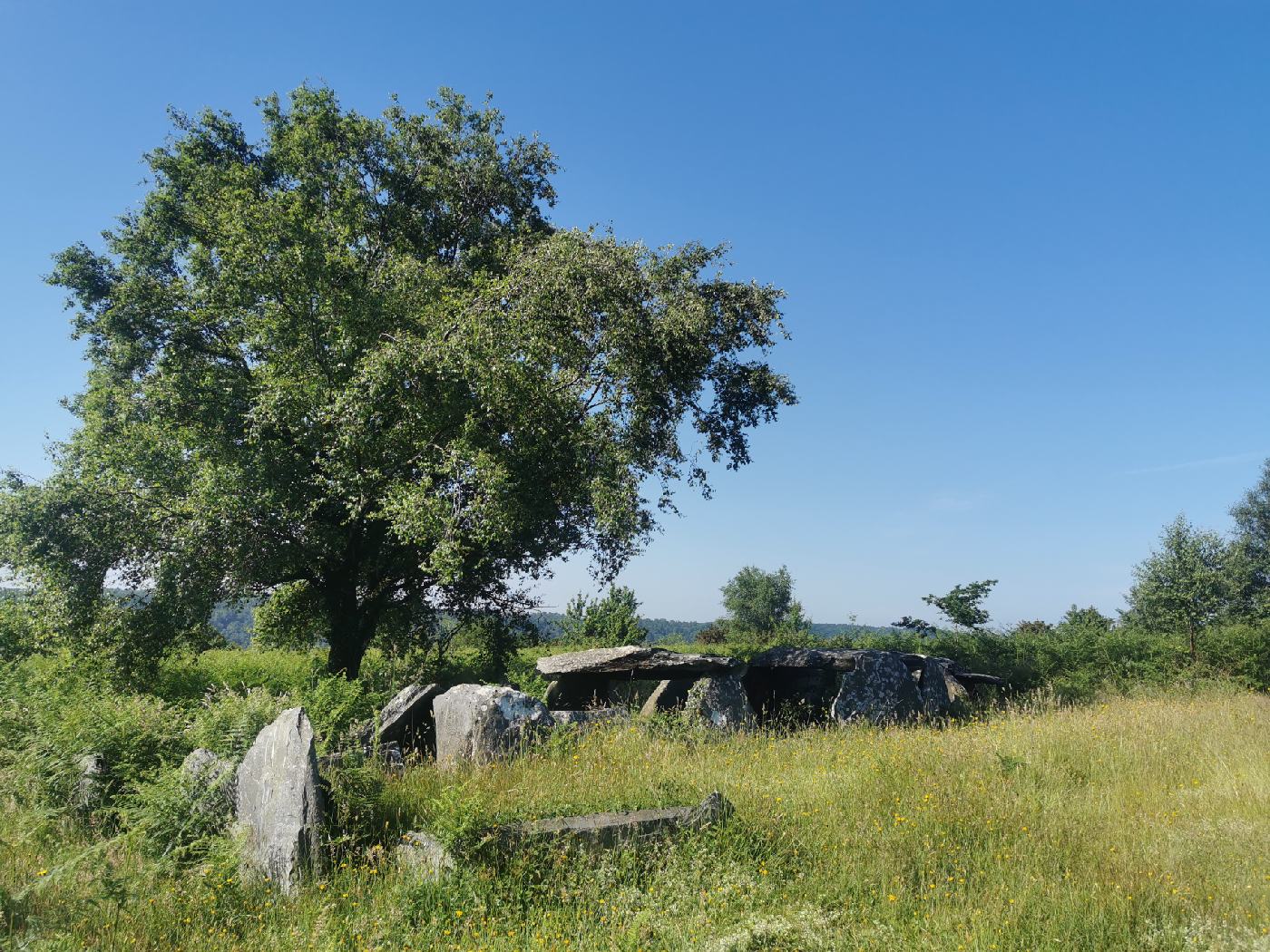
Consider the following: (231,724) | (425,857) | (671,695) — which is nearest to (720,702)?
(671,695)

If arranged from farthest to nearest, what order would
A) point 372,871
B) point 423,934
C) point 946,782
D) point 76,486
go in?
point 76,486, point 946,782, point 372,871, point 423,934

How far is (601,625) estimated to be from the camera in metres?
25.7

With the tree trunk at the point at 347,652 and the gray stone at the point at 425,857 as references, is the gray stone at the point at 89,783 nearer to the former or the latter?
the gray stone at the point at 425,857

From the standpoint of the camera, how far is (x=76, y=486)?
16.4 metres

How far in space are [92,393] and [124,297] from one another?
2541 mm

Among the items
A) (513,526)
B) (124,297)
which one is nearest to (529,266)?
(513,526)

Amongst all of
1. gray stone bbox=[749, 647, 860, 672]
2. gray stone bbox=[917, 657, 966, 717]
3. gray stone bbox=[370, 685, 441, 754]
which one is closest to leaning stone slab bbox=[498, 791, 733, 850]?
gray stone bbox=[370, 685, 441, 754]

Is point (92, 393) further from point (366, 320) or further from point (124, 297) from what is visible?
point (366, 320)

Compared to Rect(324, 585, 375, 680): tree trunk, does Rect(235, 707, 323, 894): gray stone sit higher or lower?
lower

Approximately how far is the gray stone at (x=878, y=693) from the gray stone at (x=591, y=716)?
202 inches

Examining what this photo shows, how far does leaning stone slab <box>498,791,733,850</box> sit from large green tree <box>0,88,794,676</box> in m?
8.18

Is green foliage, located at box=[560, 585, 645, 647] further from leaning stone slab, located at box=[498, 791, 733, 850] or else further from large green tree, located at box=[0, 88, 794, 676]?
leaning stone slab, located at box=[498, 791, 733, 850]

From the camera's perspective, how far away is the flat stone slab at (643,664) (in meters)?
15.4

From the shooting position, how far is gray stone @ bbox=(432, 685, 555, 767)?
1019 cm
